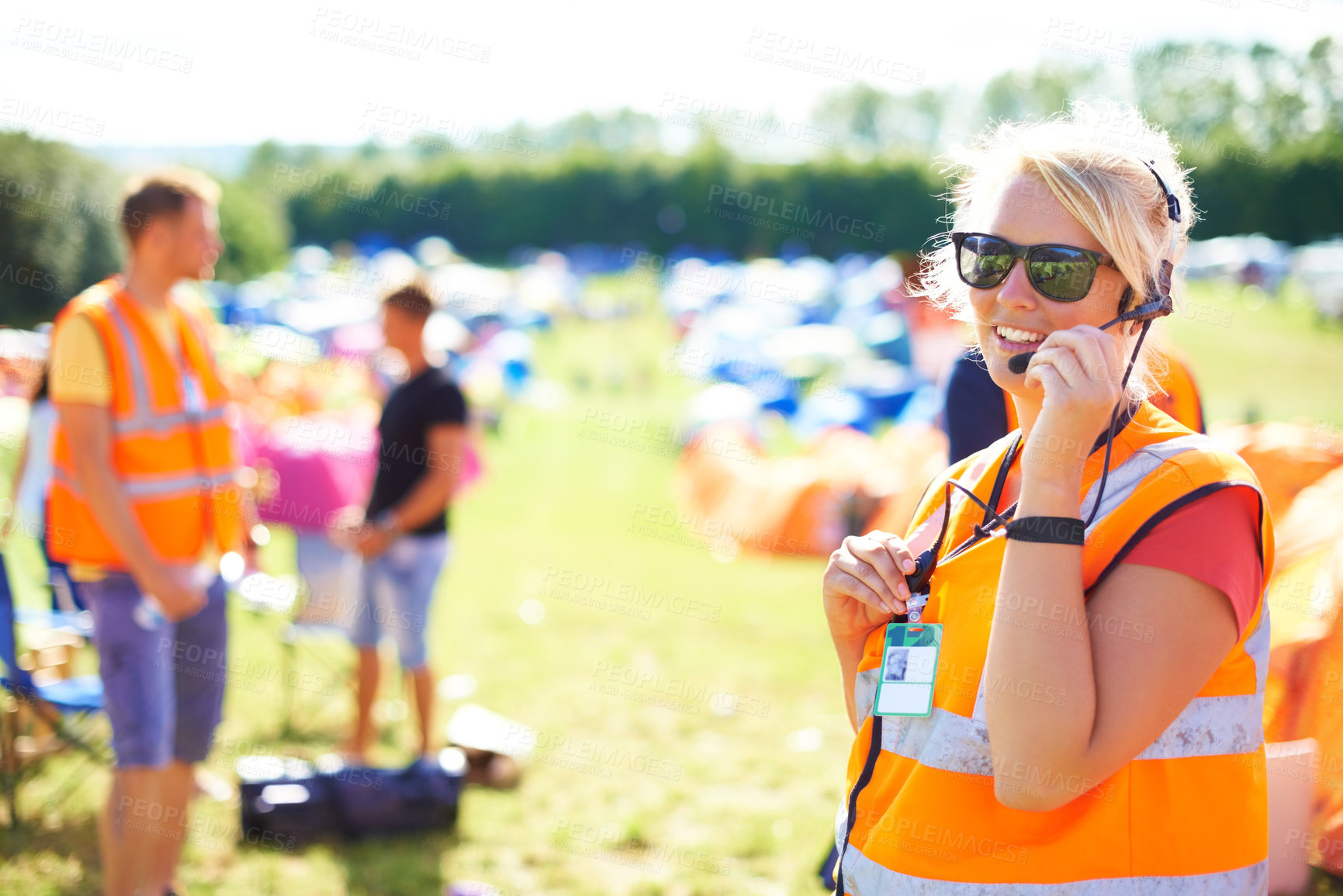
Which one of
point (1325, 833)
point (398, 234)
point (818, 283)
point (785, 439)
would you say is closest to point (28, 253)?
point (785, 439)

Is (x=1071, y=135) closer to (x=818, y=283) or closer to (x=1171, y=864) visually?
(x=1171, y=864)

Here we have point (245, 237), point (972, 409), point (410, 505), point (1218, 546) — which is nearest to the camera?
point (1218, 546)

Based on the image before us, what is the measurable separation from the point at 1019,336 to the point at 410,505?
3436 mm

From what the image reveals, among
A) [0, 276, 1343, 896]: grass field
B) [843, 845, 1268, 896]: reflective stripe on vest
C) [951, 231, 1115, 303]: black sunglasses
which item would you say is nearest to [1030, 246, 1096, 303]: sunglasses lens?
[951, 231, 1115, 303]: black sunglasses

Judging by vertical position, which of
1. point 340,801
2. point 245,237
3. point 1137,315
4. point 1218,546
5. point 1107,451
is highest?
point 245,237

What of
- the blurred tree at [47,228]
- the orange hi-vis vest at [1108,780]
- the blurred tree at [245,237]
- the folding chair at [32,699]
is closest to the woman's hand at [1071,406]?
the orange hi-vis vest at [1108,780]

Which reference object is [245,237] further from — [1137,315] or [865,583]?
[1137,315]

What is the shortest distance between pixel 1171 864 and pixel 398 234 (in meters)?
56.7

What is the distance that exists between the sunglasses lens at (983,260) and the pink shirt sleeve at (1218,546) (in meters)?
0.48

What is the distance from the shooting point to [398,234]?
5412 centimetres

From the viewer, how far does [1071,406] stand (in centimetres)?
125

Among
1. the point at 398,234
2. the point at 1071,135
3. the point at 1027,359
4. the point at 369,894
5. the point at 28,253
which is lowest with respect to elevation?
the point at 369,894

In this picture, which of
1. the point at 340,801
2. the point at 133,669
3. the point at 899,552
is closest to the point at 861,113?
the point at 340,801

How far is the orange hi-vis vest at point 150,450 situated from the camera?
122 inches
